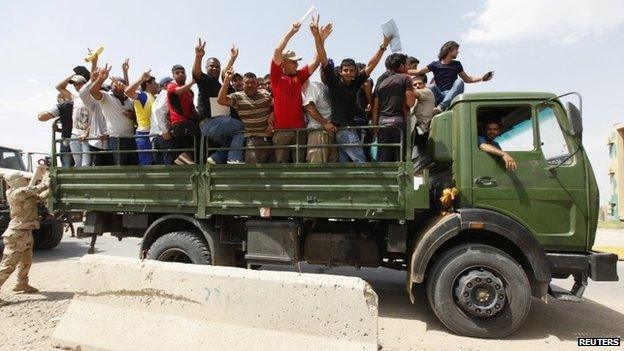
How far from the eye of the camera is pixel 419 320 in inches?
161

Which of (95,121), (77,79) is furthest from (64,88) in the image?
(95,121)

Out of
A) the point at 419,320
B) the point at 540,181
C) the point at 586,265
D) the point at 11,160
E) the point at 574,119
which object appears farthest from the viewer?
the point at 11,160

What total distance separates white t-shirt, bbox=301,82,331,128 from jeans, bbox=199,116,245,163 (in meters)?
0.84

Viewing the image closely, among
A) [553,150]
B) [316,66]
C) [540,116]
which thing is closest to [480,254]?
[553,150]

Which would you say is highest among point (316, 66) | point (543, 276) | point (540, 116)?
point (316, 66)

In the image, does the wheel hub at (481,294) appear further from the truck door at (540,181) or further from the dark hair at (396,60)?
the dark hair at (396,60)

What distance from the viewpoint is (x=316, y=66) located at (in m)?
4.17

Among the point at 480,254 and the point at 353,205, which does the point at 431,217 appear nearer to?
the point at 480,254

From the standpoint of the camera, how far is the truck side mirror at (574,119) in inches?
133

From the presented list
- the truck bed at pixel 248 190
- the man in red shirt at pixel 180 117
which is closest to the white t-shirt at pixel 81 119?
the truck bed at pixel 248 190

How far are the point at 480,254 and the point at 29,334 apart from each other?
174 inches

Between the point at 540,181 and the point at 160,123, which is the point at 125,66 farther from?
the point at 540,181

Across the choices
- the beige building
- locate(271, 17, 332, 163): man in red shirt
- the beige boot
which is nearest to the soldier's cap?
locate(271, 17, 332, 163): man in red shirt

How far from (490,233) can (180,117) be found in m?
3.78
